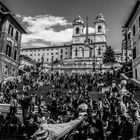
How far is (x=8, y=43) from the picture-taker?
114ft

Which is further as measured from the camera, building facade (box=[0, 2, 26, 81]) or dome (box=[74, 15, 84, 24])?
dome (box=[74, 15, 84, 24])

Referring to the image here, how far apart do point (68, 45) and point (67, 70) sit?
48169mm

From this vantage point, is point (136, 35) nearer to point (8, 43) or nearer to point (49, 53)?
point (8, 43)

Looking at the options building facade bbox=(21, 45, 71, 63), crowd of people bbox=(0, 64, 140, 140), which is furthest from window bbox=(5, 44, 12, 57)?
building facade bbox=(21, 45, 71, 63)

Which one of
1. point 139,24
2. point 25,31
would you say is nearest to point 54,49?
point 25,31

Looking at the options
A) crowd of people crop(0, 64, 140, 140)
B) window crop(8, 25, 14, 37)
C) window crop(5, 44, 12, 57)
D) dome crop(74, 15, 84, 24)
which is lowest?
crowd of people crop(0, 64, 140, 140)

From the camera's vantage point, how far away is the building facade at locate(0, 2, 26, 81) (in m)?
33.0

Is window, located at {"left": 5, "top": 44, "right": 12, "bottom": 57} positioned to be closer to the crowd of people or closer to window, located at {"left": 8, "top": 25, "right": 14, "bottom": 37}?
window, located at {"left": 8, "top": 25, "right": 14, "bottom": 37}

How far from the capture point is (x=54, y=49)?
114000mm

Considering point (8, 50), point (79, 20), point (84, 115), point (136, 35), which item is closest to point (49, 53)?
point (79, 20)

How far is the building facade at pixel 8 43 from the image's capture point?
33000 millimetres

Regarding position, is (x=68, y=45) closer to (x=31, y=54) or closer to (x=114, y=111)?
(x=31, y=54)

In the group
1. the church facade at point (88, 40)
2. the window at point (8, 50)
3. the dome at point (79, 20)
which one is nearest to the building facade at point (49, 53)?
the church facade at point (88, 40)

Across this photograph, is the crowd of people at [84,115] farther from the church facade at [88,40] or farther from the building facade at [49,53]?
the building facade at [49,53]
